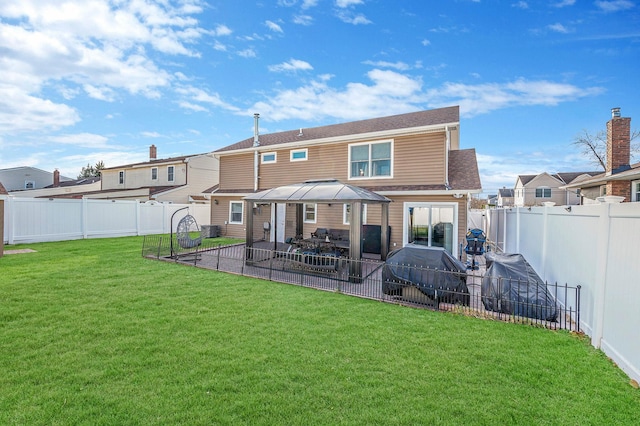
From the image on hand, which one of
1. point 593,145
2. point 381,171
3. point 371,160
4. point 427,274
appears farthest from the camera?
point 593,145

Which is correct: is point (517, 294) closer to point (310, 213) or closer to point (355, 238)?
point (355, 238)

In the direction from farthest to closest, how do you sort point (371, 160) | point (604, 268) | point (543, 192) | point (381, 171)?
point (543, 192) → point (371, 160) → point (381, 171) → point (604, 268)

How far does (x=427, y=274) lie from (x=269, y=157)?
39.6ft

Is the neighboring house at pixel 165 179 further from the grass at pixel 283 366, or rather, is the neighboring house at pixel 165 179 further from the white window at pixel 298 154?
the grass at pixel 283 366

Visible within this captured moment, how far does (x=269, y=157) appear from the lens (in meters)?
16.3

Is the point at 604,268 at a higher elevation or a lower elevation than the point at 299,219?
lower

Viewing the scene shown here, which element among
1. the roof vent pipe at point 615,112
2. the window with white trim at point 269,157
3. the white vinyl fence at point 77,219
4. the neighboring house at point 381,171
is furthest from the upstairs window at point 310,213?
the roof vent pipe at point 615,112

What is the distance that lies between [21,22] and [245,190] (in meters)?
10.7

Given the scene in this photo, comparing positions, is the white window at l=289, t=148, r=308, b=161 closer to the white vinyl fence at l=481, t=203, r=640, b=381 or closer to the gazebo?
the gazebo

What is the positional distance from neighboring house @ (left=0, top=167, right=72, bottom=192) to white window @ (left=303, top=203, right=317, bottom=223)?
43.2 meters

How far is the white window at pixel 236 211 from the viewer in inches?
693

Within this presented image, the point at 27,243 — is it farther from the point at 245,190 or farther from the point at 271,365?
the point at 271,365

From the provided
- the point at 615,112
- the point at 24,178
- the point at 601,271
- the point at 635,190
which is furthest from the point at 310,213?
the point at 24,178

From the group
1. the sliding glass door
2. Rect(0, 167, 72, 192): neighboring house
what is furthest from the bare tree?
Rect(0, 167, 72, 192): neighboring house
